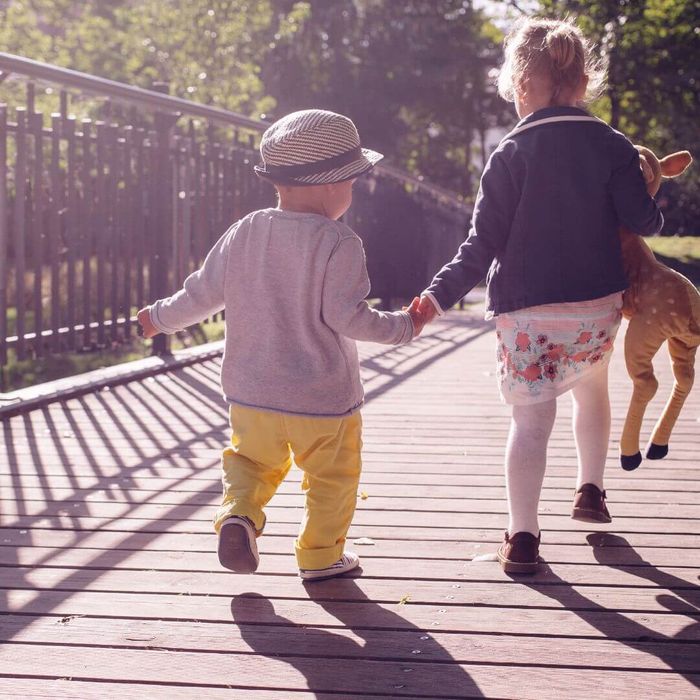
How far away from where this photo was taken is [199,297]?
3.07m

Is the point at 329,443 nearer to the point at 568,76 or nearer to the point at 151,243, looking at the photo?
the point at 568,76

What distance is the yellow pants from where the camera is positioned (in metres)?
2.97

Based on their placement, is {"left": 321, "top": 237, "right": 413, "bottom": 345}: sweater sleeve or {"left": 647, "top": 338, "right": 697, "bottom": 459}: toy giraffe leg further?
{"left": 647, "top": 338, "right": 697, "bottom": 459}: toy giraffe leg

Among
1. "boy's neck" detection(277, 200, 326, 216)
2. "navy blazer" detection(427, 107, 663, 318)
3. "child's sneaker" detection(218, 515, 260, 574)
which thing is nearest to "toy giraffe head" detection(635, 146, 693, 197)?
"navy blazer" detection(427, 107, 663, 318)

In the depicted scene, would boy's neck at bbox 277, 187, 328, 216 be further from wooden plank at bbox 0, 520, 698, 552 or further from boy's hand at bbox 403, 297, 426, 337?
wooden plank at bbox 0, 520, 698, 552

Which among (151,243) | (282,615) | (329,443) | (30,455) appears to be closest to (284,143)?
(329,443)

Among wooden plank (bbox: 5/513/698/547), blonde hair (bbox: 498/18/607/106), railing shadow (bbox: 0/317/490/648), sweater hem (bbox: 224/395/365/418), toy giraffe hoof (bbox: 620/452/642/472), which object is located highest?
blonde hair (bbox: 498/18/607/106)

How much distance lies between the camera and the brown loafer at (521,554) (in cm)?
306

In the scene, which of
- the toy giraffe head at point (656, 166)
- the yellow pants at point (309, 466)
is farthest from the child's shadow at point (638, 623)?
the toy giraffe head at point (656, 166)

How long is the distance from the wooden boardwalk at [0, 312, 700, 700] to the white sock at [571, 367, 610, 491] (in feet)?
0.63

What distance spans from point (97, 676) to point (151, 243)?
17.9 feet

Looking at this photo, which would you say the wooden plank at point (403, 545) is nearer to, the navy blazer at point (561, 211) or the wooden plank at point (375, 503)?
the wooden plank at point (375, 503)

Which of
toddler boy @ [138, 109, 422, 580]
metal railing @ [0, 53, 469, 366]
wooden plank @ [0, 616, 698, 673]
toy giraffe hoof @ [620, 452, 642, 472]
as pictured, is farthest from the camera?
metal railing @ [0, 53, 469, 366]

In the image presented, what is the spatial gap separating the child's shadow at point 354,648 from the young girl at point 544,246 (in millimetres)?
524
